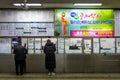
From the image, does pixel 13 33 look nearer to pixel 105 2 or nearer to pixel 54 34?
pixel 54 34

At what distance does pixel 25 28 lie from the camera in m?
23.3

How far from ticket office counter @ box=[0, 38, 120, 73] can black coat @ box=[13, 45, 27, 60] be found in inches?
39.7

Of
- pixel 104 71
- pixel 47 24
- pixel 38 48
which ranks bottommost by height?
pixel 104 71

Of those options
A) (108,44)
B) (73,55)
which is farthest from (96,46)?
(73,55)

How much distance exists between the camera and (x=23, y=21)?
23.3 metres

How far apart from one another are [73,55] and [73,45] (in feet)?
1.90

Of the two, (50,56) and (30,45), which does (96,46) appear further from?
(30,45)

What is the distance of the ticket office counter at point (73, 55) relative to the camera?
2081 centimetres

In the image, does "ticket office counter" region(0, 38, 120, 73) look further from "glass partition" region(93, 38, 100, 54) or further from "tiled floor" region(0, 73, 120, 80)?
"tiled floor" region(0, 73, 120, 80)

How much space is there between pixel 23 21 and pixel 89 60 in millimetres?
5146

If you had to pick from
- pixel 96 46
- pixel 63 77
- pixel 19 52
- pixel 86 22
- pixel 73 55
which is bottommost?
pixel 63 77

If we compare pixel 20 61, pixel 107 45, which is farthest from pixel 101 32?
pixel 20 61

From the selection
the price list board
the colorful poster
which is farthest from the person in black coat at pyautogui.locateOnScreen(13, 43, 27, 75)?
the colorful poster

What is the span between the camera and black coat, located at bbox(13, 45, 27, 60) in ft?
64.6
